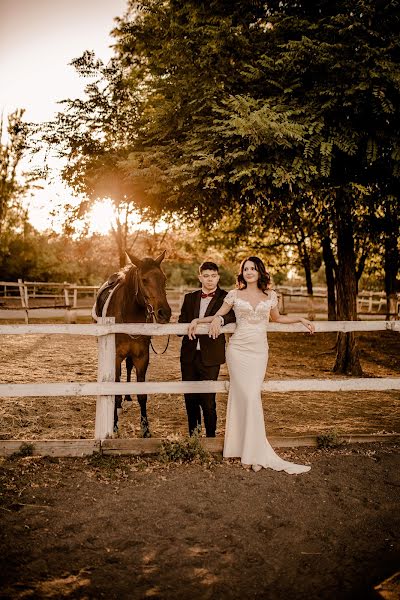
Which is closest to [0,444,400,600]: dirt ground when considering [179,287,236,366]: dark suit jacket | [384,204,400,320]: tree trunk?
[179,287,236,366]: dark suit jacket

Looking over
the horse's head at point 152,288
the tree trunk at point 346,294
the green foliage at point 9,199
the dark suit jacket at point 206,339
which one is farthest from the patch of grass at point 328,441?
the green foliage at point 9,199

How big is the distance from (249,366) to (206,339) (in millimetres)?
665

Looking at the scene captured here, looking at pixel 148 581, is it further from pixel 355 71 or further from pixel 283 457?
pixel 355 71

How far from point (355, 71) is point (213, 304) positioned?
4178mm

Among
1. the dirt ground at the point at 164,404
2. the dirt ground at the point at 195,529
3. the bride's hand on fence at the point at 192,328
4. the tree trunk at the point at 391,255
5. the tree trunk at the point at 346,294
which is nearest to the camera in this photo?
the dirt ground at the point at 195,529

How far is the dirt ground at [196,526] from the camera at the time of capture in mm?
2689

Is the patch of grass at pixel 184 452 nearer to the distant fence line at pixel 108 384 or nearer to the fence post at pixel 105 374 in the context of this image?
the distant fence line at pixel 108 384

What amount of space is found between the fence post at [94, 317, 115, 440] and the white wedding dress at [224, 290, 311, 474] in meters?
1.30

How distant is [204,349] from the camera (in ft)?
15.9

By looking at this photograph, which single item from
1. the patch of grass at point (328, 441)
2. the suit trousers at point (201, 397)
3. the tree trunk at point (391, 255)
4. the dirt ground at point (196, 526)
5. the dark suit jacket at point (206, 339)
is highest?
the tree trunk at point (391, 255)

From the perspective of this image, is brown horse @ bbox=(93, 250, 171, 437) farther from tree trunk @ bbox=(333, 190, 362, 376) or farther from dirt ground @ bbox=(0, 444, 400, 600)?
tree trunk @ bbox=(333, 190, 362, 376)

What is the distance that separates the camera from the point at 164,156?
777 cm

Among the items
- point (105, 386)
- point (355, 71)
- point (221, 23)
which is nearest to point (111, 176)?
point (221, 23)

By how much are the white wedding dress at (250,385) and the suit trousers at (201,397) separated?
48 centimetres
